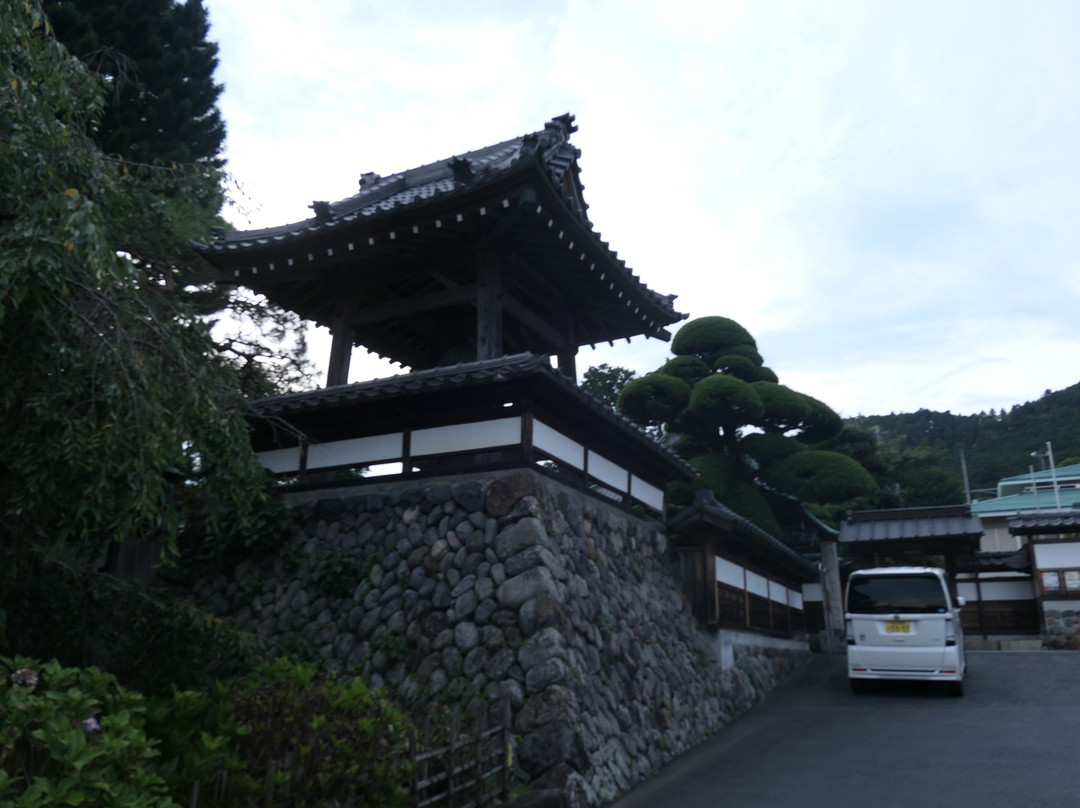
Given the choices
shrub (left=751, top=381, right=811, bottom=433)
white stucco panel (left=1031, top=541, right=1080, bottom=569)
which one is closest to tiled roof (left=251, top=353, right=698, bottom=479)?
shrub (left=751, top=381, right=811, bottom=433)

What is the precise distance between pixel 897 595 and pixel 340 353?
9401 millimetres

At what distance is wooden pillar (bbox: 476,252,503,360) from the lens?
1112 cm

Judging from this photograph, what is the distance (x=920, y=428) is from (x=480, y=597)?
248 ft

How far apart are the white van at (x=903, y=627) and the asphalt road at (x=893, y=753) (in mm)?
522

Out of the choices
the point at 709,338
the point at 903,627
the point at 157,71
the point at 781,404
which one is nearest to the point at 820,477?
the point at 781,404

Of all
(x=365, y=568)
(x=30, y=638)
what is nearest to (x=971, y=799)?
(x=365, y=568)

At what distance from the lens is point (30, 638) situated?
289 inches

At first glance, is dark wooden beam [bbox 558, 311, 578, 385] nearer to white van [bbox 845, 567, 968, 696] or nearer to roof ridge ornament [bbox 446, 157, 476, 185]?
roof ridge ornament [bbox 446, 157, 476, 185]

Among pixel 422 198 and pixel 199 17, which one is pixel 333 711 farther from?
pixel 199 17

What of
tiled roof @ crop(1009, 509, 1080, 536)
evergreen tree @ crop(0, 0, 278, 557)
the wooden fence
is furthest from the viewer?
tiled roof @ crop(1009, 509, 1080, 536)

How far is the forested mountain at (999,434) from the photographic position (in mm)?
61062

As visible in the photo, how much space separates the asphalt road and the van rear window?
146 centimetres

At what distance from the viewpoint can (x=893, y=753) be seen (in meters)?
9.72

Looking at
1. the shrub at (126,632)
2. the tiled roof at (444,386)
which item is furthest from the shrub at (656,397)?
Result: the shrub at (126,632)
